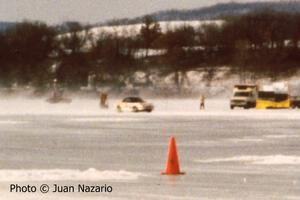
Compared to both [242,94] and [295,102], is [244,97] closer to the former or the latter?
[242,94]

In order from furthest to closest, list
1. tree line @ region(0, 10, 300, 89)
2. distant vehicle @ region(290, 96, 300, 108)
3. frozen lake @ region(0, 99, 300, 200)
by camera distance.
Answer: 1. tree line @ region(0, 10, 300, 89)
2. distant vehicle @ region(290, 96, 300, 108)
3. frozen lake @ region(0, 99, 300, 200)

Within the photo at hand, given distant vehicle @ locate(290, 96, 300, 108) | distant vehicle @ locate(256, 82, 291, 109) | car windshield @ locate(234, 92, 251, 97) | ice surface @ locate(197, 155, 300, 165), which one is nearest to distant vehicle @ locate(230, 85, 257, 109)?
car windshield @ locate(234, 92, 251, 97)

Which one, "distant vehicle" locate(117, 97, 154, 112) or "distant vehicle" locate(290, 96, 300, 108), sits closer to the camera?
"distant vehicle" locate(117, 97, 154, 112)

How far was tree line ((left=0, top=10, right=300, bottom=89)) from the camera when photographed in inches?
5709

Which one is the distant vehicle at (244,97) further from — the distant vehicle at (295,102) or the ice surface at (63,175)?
the ice surface at (63,175)

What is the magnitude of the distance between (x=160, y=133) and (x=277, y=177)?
54.1ft

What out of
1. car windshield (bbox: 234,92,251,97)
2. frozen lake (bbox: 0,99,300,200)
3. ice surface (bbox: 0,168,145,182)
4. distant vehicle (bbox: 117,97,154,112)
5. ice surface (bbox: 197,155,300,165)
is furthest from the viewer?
car windshield (bbox: 234,92,251,97)

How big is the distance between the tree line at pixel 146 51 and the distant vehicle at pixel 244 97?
183ft

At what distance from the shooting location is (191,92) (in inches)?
4624

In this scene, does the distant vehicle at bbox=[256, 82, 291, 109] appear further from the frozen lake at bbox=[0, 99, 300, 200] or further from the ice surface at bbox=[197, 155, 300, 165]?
the ice surface at bbox=[197, 155, 300, 165]

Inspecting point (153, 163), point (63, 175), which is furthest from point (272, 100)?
point (63, 175)

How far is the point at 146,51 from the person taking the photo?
557 ft

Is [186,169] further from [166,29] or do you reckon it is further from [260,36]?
[166,29]

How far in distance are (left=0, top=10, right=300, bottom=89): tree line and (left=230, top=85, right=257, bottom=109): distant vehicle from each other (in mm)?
55877
